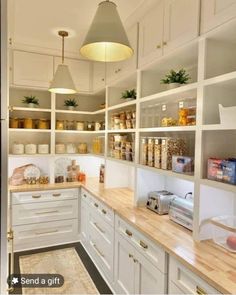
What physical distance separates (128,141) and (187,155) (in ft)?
3.19

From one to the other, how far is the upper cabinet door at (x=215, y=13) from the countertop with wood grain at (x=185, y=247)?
1373 mm

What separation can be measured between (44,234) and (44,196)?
526 millimetres

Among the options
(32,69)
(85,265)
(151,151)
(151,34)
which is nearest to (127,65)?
(151,34)

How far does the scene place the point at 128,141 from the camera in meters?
2.80

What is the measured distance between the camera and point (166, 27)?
186 cm

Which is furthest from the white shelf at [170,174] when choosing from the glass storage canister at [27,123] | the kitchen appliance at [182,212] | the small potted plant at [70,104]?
the glass storage canister at [27,123]

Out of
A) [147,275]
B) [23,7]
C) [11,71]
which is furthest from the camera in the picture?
[11,71]

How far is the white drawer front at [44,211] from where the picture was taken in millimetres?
3123

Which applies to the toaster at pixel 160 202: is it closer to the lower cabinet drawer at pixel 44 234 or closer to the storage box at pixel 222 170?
the storage box at pixel 222 170

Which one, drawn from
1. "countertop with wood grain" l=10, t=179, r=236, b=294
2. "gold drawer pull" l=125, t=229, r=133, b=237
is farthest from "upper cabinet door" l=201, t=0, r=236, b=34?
"gold drawer pull" l=125, t=229, r=133, b=237

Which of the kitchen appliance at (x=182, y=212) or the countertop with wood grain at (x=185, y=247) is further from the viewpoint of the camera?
the kitchen appliance at (x=182, y=212)

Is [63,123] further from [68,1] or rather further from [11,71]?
[68,1]

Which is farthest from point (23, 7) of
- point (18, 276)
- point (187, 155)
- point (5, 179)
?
point (18, 276)

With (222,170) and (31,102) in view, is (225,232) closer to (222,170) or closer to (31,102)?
(222,170)
